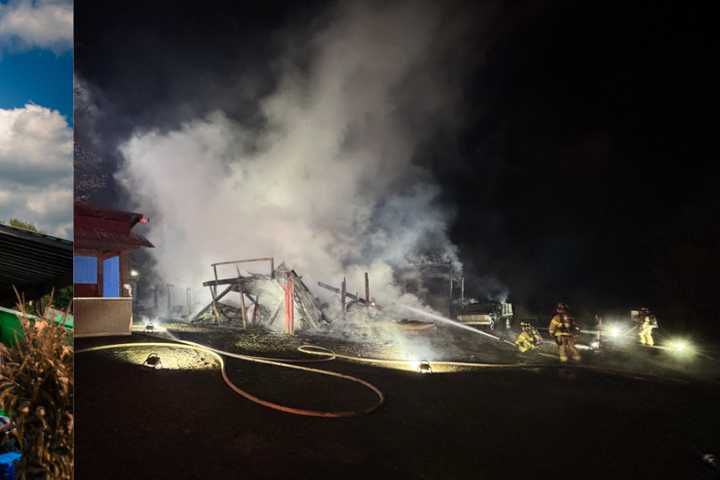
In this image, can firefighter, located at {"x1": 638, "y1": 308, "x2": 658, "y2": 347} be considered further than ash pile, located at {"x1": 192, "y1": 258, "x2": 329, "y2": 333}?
Yes

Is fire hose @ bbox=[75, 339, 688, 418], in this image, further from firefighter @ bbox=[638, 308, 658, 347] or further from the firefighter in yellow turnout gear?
firefighter @ bbox=[638, 308, 658, 347]

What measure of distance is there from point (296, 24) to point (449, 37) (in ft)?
3.63

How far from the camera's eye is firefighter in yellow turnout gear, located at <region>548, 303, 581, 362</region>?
2.61 metres

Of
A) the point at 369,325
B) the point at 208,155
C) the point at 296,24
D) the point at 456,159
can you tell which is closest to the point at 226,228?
the point at 208,155

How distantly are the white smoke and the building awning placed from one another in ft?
5.40

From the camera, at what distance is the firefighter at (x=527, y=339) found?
2594 millimetres

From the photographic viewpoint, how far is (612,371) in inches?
102

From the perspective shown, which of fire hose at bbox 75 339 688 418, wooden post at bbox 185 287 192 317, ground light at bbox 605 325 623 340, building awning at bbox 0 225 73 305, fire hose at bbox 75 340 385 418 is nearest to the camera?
fire hose at bbox 75 340 385 418

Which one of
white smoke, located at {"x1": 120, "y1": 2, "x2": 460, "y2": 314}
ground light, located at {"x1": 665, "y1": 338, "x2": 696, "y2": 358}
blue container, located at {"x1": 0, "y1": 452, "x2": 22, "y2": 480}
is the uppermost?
white smoke, located at {"x1": 120, "y1": 2, "x2": 460, "y2": 314}

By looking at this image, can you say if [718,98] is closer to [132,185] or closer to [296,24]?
[296,24]

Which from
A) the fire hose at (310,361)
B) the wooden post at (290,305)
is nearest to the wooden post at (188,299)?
the fire hose at (310,361)

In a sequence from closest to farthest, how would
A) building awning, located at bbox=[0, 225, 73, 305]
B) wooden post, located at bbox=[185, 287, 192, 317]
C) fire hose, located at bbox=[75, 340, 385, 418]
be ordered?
fire hose, located at bbox=[75, 340, 385, 418]
wooden post, located at bbox=[185, 287, 192, 317]
building awning, located at bbox=[0, 225, 73, 305]

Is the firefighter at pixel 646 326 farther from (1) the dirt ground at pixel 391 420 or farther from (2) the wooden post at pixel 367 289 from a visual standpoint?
(2) the wooden post at pixel 367 289

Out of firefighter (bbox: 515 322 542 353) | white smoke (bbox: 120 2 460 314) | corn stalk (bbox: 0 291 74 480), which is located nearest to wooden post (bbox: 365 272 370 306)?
white smoke (bbox: 120 2 460 314)
